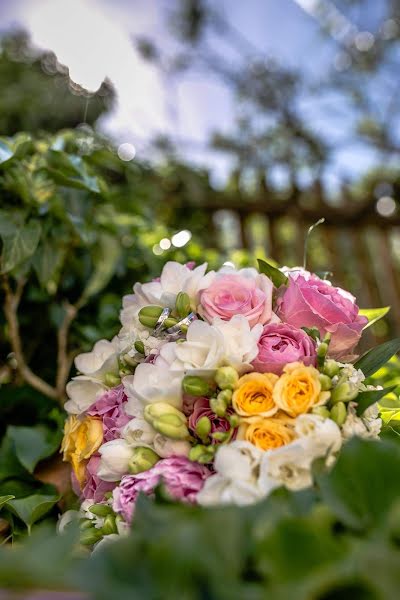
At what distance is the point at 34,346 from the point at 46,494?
0.45m

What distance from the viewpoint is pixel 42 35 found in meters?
1.04

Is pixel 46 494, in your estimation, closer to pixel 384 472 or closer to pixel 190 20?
pixel 384 472

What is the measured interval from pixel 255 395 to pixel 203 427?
0.06 metres

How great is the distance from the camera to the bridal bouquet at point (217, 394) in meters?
0.44

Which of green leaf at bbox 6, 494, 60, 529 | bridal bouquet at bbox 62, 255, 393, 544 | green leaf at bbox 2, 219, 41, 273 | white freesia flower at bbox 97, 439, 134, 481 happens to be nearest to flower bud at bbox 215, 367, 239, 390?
bridal bouquet at bbox 62, 255, 393, 544

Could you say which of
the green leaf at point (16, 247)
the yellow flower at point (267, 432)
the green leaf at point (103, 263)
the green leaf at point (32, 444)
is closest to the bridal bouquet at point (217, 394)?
the yellow flower at point (267, 432)

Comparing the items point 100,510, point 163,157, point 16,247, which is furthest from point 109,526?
point 163,157

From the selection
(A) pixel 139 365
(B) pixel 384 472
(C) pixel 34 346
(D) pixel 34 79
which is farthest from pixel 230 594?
(D) pixel 34 79

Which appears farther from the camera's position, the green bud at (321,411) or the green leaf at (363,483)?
the green bud at (321,411)

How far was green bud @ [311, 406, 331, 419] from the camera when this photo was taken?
46cm

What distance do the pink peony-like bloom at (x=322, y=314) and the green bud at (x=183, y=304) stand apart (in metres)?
0.10

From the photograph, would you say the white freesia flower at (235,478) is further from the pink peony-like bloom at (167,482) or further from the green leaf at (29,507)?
the green leaf at (29,507)

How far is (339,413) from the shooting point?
46 centimetres

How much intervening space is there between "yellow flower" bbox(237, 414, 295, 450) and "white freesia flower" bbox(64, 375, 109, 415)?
0.65ft
